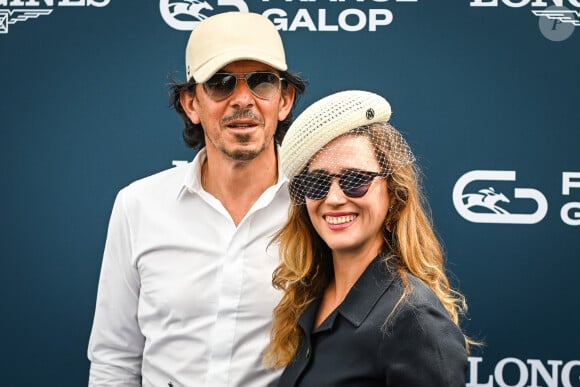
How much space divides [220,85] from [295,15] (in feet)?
2.25

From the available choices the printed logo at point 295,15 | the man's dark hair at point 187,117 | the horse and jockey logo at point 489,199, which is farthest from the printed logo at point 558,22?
the man's dark hair at point 187,117

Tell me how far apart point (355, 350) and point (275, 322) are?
15.2 inches

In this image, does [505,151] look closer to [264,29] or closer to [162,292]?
[264,29]

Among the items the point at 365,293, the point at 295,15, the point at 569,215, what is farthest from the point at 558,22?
the point at 365,293

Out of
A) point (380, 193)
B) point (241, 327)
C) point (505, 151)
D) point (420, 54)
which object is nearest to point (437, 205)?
point (505, 151)

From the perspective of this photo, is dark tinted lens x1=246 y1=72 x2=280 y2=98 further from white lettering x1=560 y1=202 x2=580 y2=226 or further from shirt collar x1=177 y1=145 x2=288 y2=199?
white lettering x1=560 y1=202 x2=580 y2=226

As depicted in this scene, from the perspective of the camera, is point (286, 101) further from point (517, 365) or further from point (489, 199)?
point (517, 365)

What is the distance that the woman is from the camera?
1.66 meters

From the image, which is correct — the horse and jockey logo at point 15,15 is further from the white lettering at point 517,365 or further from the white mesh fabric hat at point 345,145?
the white lettering at point 517,365

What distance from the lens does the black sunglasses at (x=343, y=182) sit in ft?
5.74

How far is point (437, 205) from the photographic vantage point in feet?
9.23

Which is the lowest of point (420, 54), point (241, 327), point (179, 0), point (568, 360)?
point (568, 360)

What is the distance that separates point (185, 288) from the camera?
224cm

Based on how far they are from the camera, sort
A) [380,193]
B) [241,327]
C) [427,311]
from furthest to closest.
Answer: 1. [241,327]
2. [380,193]
3. [427,311]
